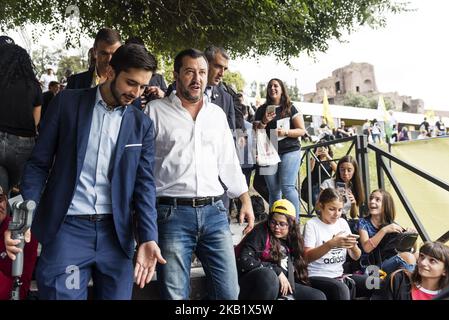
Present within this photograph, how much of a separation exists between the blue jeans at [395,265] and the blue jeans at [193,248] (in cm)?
212

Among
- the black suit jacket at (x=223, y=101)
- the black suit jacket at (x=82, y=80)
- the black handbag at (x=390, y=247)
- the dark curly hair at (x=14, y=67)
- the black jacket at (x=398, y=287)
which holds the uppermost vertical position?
the dark curly hair at (x=14, y=67)

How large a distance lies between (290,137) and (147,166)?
9.71 ft

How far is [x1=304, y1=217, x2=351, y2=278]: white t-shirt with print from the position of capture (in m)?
3.79

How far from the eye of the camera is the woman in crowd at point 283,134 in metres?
4.91

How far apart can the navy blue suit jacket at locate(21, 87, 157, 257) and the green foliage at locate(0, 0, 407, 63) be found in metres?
6.01

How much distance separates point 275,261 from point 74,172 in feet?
6.05

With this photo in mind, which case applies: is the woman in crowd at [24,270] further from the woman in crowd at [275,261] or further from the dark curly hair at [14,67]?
the woman in crowd at [275,261]

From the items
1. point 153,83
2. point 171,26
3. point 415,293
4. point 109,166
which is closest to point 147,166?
point 109,166

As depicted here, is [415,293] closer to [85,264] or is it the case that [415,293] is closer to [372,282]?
[372,282]

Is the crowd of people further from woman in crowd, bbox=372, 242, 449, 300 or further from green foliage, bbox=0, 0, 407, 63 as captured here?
green foliage, bbox=0, 0, 407, 63

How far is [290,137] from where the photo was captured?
16.3 feet

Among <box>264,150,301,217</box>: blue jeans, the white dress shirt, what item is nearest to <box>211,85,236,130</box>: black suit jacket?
the white dress shirt

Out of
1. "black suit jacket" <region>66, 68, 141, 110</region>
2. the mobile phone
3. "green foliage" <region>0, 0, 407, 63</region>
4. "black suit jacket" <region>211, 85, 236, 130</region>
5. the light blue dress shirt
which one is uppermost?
"green foliage" <region>0, 0, 407, 63</region>

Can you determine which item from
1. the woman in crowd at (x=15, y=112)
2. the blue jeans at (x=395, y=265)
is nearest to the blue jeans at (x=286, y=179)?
the blue jeans at (x=395, y=265)
